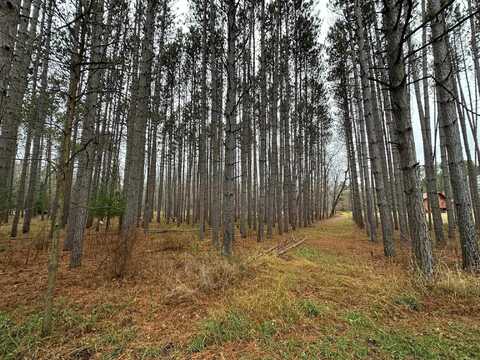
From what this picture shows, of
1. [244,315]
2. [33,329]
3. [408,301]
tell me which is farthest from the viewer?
[408,301]

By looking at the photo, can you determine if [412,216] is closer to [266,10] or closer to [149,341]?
[149,341]

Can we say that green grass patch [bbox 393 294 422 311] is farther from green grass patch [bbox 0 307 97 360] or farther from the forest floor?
green grass patch [bbox 0 307 97 360]

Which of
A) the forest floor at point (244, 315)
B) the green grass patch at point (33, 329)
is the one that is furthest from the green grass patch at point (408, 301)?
the green grass patch at point (33, 329)

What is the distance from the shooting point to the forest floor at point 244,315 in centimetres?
200

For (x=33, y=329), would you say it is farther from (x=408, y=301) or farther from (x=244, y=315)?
(x=408, y=301)

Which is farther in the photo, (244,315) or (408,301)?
(408,301)

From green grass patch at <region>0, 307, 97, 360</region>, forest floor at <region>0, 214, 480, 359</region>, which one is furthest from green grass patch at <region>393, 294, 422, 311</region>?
green grass patch at <region>0, 307, 97, 360</region>

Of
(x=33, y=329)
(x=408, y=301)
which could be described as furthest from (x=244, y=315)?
(x=33, y=329)

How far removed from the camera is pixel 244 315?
8.32ft

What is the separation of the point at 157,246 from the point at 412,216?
6678mm

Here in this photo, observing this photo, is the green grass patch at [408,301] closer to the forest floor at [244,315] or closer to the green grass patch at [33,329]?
the forest floor at [244,315]

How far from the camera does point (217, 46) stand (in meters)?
8.20

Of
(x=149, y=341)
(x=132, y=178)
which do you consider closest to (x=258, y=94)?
(x=132, y=178)

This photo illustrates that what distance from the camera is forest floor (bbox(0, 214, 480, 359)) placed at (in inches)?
78.8
